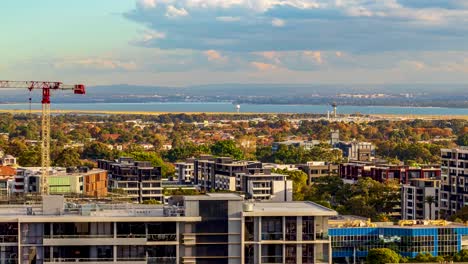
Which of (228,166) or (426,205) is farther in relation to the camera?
(228,166)

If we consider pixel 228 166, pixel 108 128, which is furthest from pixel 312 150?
pixel 108 128

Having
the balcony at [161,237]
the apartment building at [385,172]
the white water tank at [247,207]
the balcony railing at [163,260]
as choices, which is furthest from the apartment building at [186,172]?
the balcony at [161,237]

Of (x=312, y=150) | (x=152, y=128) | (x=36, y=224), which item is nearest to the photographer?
(x=36, y=224)

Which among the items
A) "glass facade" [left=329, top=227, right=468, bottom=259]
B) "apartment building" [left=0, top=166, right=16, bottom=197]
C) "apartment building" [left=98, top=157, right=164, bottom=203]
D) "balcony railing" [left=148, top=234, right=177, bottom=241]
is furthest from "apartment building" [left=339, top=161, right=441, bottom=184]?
"balcony railing" [left=148, top=234, right=177, bottom=241]

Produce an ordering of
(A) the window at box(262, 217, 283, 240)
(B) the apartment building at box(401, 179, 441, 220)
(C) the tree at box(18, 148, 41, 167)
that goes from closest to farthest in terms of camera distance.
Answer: (A) the window at box(262, 217, 283, 240), (B) the apartment building at box(401, 179, 441, 220), (C) the tree at box(18, 148, 41, 167)

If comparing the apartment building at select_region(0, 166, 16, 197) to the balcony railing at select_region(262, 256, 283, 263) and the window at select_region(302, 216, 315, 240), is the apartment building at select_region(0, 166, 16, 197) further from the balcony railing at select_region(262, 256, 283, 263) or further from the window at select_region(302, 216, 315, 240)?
the window at select_region(302, 216, 315, 240)

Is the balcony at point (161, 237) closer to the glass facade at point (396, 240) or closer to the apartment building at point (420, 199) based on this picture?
the glass facade at point (396, 240)

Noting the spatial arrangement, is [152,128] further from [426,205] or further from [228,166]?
[426,205]
